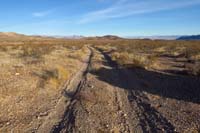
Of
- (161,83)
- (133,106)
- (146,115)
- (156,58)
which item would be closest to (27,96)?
(133,106)

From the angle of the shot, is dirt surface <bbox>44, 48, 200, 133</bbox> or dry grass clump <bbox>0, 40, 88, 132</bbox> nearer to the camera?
dirt surface <bbox>44, 48, 200, 133</bbox>

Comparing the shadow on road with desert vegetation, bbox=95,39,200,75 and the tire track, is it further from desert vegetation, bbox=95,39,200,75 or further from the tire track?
desert vegetation, bbox=95,39,200,75

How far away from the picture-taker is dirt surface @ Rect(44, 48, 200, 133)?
9.18 m

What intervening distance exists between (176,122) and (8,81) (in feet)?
35.3

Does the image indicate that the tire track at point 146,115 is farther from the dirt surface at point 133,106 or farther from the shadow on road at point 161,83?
the shadow on road at point 161,83

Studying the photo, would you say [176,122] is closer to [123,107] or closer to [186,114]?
[186,114]

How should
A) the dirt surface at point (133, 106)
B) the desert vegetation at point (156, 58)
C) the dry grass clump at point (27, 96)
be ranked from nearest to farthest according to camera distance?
the dirt surface at point (133, 106)
the dry grass clump at point (27, 96)
the desert vegetation at point (156, 58)

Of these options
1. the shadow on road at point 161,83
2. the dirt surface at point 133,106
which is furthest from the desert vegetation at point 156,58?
the dirt surface at point 133,106

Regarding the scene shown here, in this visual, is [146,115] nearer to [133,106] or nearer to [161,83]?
[133,106]

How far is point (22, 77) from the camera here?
60.8ft

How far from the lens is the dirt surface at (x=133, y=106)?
918cm

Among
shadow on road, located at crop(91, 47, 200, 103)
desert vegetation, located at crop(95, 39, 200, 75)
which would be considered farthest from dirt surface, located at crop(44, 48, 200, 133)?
desert vegetation, located at crop(95, 39, 200, 75)

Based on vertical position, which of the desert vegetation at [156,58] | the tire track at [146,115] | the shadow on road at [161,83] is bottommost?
the desert vegetation at [156,58]

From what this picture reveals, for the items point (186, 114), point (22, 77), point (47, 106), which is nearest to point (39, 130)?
point (47, 106)
